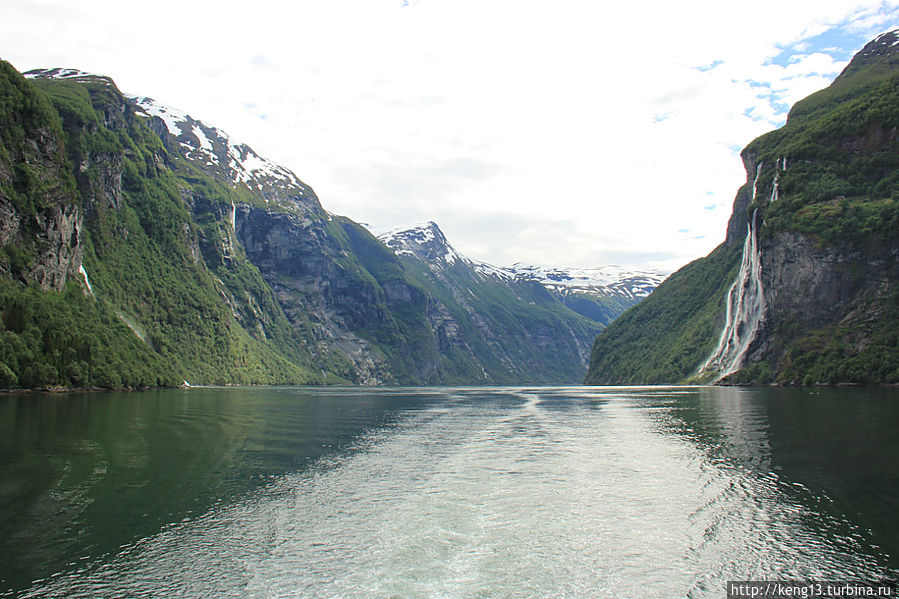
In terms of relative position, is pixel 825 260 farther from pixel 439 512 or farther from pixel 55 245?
pixel 55 245

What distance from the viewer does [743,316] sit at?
175125 mm

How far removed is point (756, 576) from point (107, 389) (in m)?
129

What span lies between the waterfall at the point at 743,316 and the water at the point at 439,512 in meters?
119

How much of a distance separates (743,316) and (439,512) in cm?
17038

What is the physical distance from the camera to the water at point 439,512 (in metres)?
20.6

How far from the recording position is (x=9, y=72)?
145625 mm

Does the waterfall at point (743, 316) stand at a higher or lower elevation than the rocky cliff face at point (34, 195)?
lower

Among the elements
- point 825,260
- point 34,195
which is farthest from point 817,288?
point 34,195

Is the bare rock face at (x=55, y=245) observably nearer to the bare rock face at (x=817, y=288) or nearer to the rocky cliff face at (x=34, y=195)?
the rocky cliff face at (x=34, y=195)

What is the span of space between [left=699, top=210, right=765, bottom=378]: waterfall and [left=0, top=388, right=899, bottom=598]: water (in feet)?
390

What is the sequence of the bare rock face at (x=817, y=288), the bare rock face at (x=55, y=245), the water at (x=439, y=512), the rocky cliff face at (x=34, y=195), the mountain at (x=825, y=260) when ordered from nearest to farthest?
the water at (x=439, y=512), the rocky cliff face at (x=34, y=195), the mountain at (x=825, y=260), the bare rock face at (x=817, y=288), the bare rock face at (x=55, y=245)

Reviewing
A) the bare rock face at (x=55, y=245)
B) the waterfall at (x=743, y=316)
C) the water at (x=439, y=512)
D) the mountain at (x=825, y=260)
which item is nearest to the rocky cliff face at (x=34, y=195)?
the bare rock face at (x=55, y=245)

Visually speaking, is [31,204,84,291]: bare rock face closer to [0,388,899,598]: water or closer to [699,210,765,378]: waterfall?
[0,388,899,598]: water

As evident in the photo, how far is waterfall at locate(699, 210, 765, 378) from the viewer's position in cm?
16480
